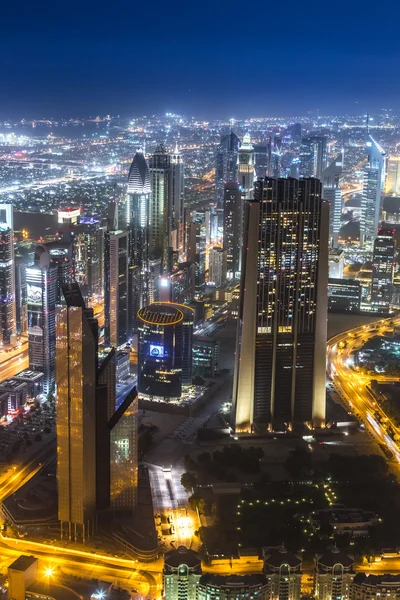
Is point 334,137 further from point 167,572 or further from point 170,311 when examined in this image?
point 167,572

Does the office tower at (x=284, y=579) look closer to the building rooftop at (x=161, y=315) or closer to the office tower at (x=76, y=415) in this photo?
the office tower at (x=76, y=415)

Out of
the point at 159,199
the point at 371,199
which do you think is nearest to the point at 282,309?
A: the point at 159,199

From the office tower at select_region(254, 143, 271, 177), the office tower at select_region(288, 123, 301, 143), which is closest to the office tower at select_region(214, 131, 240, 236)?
the office tower at select_region(254, 143, 271, 177)

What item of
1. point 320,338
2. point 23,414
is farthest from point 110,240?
point 320,338

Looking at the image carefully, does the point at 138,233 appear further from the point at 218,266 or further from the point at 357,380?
the point at 357,380

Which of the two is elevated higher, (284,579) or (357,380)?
(357,380)

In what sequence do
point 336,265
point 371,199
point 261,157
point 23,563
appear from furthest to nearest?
point 371,199 < point 261,157 < point 336,265 < point 23,563
